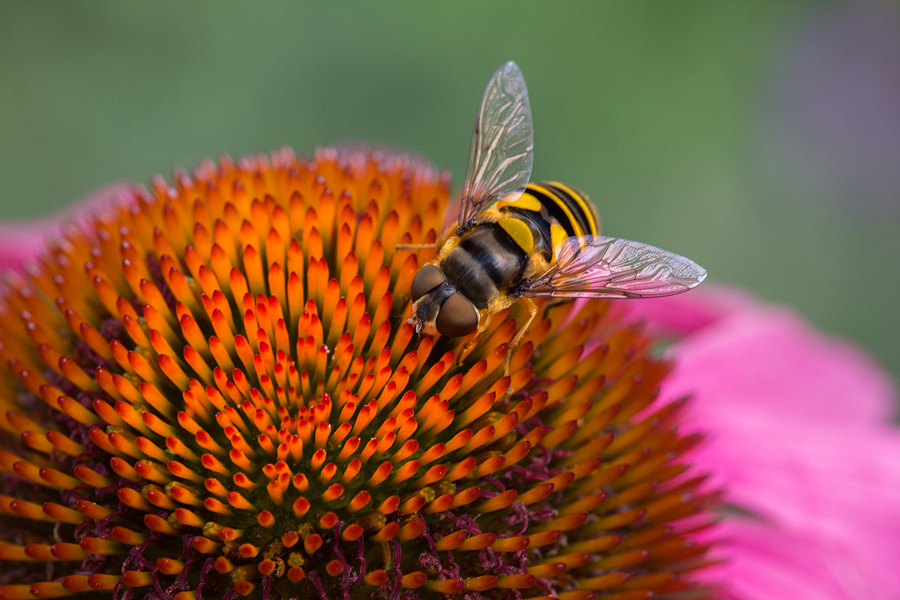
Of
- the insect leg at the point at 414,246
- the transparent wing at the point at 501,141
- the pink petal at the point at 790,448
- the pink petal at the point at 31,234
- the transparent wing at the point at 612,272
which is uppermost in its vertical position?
the pink petal at the point at 31,234

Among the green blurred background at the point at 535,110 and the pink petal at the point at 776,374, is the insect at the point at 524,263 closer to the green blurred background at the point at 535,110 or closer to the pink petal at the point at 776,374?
the pink petal at the point at 776,374

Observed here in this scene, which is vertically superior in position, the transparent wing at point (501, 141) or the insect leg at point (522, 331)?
the transparent wing at point (501, 141)

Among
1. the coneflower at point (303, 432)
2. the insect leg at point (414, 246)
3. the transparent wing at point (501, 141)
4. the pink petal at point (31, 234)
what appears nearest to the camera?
the coneflower at point (303, 432)

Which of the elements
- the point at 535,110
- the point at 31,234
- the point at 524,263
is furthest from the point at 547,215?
the point at 535,110

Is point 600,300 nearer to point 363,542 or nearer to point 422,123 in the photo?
point 363,542

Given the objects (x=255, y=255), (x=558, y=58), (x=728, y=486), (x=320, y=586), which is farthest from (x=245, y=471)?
(x=558, y=58)

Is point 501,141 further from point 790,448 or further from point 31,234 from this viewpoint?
point 31,234

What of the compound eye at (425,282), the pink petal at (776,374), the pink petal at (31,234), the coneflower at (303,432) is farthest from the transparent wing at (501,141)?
the pink petal at (31,234)
